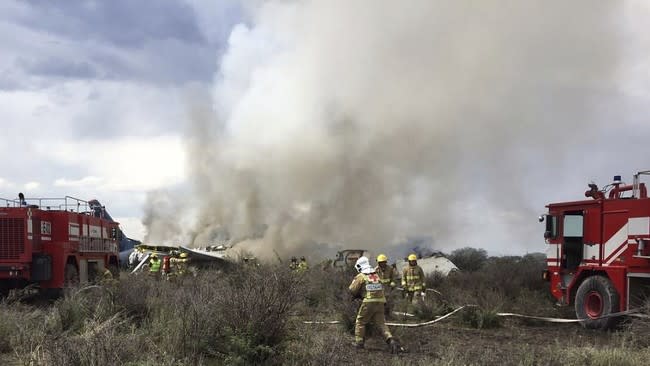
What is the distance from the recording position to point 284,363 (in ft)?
21.8

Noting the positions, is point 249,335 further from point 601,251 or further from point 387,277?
point 601,251

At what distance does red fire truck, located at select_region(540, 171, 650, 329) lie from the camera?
10.8 metres

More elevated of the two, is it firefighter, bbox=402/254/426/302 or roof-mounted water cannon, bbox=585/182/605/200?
roof-mounted water cannon, bbox=585/182/605/200

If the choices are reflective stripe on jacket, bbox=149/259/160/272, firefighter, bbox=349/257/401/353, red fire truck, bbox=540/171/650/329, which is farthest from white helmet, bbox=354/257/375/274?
reflective stripe on jacket, bbox=149/259/160/272

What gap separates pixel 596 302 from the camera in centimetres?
1171

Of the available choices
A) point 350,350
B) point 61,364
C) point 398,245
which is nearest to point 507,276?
point 350,350

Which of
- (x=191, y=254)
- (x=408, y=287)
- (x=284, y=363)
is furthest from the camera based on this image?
(x=191, y=254)

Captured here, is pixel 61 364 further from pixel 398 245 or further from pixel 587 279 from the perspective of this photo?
pixel 398 245

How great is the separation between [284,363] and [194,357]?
1090 millimetres

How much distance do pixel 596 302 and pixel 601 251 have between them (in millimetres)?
1020

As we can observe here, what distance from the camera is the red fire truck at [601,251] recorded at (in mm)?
10828

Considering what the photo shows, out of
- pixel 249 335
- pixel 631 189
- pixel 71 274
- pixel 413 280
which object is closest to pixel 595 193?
pixel 631 189

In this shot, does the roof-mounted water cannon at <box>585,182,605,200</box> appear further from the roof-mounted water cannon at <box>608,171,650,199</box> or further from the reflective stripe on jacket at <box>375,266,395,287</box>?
the reflective stripe on jacket at <box>375,266,395,287</box>

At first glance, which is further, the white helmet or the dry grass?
the white helmet
